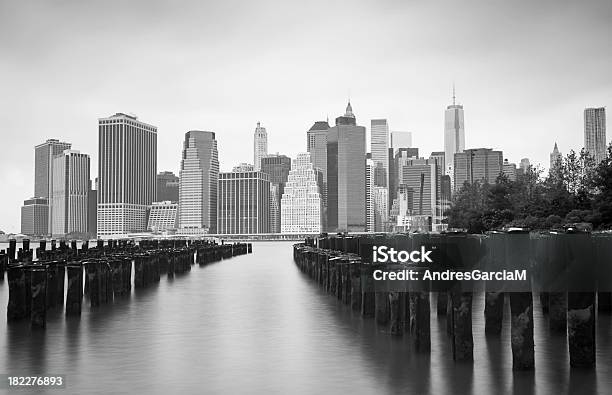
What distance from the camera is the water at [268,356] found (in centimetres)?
1431

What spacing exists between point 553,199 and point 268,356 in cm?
4969

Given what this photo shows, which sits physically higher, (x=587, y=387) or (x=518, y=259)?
(x=518, y=259)

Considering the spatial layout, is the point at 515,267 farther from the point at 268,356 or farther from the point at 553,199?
the point at 553,199

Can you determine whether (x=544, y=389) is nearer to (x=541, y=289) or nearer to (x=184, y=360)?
(x=541, y=289)

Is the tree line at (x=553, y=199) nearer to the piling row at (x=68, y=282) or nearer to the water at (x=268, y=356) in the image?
the water at (x=268, y=356)

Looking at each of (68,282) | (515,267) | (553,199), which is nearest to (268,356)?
(515,267)

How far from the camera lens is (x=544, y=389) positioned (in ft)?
44.2

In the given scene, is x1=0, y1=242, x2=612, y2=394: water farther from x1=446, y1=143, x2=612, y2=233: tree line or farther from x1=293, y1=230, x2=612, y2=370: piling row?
x1=446, y1=143, x2=612, y2=233: tree line

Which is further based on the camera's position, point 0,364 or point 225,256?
point 225,256

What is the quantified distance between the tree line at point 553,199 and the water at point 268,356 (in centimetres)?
2098

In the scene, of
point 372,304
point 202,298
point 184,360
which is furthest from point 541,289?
point 202,298

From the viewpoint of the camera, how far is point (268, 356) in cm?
1808

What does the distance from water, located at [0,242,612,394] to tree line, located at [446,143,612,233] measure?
20984 mm

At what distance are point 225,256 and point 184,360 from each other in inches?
3362
